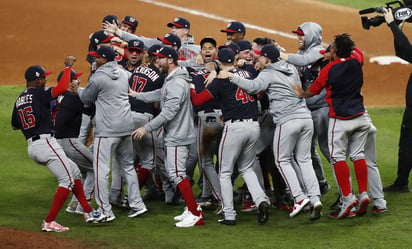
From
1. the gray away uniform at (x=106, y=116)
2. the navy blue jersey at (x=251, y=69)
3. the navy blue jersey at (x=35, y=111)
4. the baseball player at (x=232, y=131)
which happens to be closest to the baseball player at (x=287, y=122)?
the baseball player at (x=232, y=131)

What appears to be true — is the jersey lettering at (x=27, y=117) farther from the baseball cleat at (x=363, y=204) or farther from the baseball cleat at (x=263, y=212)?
the baseball cleat at (x=363, y=204)

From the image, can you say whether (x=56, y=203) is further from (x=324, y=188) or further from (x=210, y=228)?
(x=324, y=188)

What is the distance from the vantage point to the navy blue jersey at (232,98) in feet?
32.7

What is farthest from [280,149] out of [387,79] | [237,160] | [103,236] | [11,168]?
[387,79]

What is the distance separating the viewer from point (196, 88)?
10.6 m

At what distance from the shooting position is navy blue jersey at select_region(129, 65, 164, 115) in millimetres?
10766

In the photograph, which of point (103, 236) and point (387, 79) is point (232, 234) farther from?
point (387, 79)

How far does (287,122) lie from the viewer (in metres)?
10.1

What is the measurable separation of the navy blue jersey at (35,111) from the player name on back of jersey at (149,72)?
1.35m

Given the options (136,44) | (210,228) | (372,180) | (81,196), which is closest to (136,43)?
(136,44)

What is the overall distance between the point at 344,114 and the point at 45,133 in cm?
320

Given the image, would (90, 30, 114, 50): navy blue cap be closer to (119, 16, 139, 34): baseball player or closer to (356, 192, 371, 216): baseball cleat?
(119, 16, 139, 34): baseball player

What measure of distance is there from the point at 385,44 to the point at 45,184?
10549mm

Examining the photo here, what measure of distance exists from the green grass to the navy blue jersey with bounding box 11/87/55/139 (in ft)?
3.45
